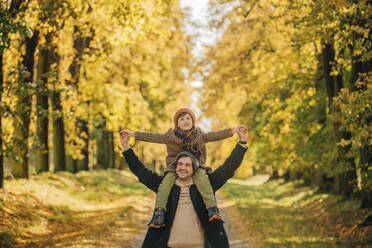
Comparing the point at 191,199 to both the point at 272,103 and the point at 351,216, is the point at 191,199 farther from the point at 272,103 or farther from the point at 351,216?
the point at 272,103

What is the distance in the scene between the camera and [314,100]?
1820cm

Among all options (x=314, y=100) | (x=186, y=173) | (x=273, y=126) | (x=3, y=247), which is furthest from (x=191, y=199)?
(x=273, y=126)

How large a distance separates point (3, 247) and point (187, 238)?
6674 millimetres

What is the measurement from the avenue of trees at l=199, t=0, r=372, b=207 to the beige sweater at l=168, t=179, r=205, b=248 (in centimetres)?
550

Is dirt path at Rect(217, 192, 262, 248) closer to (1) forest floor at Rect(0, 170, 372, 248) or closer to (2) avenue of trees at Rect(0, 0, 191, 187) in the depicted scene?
(1) forest floor at Rect(0, 170, 372, 248)

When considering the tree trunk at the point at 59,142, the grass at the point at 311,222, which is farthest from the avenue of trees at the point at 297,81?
the tree trunk at the point at 59,142

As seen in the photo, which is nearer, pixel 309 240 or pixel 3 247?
pixel 3 247

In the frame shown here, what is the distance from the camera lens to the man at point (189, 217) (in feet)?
16.9

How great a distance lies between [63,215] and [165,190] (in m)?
11.3

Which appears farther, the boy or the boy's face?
the boy's face

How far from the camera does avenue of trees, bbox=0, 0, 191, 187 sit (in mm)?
11344

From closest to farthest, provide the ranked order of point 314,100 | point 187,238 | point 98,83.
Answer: point 187,238 < point 314,100 < point 98,83

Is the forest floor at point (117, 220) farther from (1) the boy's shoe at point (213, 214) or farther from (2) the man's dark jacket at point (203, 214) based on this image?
(1) the boy's shoe at point (213, 214)

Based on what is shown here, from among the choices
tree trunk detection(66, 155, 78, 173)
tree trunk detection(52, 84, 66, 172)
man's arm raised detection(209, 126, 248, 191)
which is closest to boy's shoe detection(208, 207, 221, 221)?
man's arm raised detection(209, 126, 248, 191)
